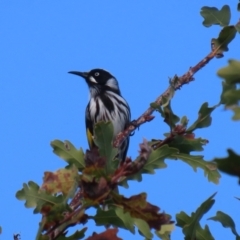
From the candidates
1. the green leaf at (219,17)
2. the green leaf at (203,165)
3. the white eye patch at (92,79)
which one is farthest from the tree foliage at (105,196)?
the white eye patch at (92,79)

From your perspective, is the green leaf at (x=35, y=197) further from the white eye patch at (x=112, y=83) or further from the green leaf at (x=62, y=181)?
the white eye patch at (x=112, y=83)

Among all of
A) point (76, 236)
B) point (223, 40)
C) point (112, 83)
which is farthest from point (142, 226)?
point (112, 83)

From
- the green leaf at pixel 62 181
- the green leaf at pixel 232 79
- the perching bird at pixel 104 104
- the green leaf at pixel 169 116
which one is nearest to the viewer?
the green leaf at pixel 232 79

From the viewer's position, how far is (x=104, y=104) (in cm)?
948

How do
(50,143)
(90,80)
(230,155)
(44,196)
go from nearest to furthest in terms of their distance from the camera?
(230,155) < (44,196) < (50,143) < (90,80)

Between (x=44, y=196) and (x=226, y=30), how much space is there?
1415 millimetres

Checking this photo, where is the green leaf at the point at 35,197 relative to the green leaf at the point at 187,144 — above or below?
below

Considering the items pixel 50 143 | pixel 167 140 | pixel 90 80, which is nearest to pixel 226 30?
pixel 167 140

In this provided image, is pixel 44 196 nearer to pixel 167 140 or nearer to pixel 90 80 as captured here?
pixel 167 140

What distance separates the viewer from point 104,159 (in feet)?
5.99

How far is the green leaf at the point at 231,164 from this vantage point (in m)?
1.10

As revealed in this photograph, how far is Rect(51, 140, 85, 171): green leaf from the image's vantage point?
7.41ft

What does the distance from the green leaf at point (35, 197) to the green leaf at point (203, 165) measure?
82 centimetres

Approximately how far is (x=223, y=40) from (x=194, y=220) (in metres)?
1.23
